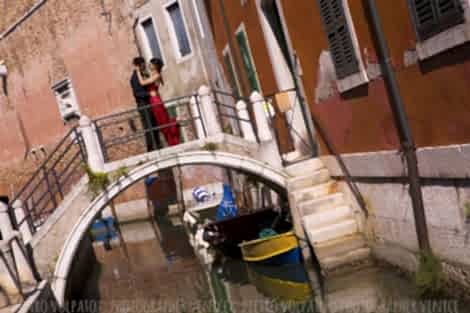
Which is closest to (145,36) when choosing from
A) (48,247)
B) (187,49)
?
(187,49)

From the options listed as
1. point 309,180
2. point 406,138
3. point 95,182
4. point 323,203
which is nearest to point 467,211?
point 406,138

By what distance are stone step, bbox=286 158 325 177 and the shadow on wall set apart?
409 centimetres

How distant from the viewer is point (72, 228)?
33.5 feet

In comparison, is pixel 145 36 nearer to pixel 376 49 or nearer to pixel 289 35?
pixel 289 35

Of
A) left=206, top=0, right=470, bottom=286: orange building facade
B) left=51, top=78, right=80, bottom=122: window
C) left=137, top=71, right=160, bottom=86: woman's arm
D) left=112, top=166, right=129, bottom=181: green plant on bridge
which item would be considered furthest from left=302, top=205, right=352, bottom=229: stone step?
left=51, top=78, right=80, bottom=122: window

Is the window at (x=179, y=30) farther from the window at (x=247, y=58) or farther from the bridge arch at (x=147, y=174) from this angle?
the bridge arch at (x=147, y=174)

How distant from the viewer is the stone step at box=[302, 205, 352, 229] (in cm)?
942

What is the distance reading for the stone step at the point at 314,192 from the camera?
9859mm

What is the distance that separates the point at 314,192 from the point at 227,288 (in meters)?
2.49

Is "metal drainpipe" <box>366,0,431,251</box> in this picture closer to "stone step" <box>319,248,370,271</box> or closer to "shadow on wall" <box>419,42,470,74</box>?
"shadow on wall" <box>419,42,470,74</box>

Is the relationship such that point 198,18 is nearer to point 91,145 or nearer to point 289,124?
point 289,124

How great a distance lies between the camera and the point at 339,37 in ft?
26.7

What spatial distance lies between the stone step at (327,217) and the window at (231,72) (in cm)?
589

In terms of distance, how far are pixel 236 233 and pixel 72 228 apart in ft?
10.6
